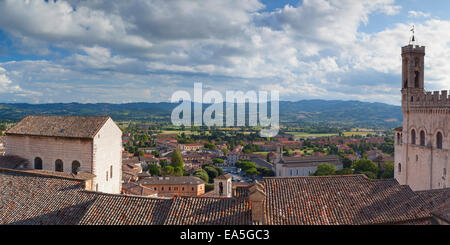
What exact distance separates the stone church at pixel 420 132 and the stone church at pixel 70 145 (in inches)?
950

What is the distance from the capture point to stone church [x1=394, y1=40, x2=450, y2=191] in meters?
24.2

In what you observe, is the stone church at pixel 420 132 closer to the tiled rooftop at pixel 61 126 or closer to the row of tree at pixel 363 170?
the tiled rooftop at pixel 61 126

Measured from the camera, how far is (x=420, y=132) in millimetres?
27016

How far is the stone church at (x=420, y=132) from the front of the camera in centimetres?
2425

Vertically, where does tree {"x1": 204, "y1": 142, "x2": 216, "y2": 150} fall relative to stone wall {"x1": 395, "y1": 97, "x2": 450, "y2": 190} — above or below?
below

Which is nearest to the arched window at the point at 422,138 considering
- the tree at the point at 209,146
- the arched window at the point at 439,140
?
the arched window at the point at 439,140

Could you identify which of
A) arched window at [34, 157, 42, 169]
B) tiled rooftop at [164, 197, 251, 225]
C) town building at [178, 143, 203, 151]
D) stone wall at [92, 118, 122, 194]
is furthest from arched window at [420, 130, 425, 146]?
town building at [178, 143, 203, 151]

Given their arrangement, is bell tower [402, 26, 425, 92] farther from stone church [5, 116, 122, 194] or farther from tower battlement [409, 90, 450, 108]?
stone church [5, 116, 122, 194]

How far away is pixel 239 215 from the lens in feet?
42.7

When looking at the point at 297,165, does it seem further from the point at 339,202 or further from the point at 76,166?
the point at 339,202
